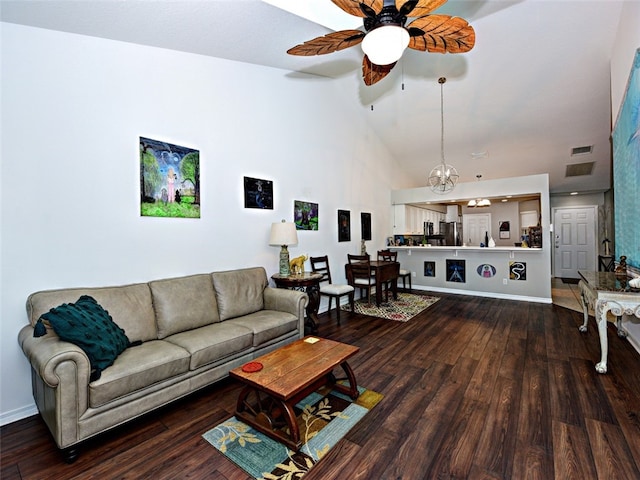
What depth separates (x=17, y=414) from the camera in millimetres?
2086

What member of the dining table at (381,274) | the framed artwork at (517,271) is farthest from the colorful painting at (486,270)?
the dining table at (381,274)

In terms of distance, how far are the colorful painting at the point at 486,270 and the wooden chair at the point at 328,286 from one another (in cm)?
310

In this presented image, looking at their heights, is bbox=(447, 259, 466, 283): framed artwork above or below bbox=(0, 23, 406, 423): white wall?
below

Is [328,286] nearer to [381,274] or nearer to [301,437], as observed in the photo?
[381,274]

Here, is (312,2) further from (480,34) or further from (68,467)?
(68,467)

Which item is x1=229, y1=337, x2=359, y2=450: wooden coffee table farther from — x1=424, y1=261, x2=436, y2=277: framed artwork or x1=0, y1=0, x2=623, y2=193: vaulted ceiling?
x1=424, y1=261, x2=436, y2=277: framed artwork

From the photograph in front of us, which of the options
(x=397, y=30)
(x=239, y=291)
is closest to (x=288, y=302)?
(x=239, y=291)

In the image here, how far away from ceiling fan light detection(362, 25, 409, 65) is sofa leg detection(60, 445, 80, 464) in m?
3.15

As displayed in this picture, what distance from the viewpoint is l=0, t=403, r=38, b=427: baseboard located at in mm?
2031

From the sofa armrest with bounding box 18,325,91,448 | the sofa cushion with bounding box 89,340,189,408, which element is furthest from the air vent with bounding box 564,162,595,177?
the sofa armrest with bounding box 18,325,91,448

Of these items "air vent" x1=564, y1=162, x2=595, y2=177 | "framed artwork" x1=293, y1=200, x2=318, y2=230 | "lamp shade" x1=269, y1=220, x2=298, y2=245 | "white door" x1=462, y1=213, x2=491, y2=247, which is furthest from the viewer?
"white door" x1=462, y1=213, x2=491, y2=247

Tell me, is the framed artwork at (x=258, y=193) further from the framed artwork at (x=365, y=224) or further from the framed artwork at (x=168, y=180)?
the framed artwork at (x=365, y=224)

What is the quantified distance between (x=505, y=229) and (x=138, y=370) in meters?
9.59

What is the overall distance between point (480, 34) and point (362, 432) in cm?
489
